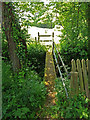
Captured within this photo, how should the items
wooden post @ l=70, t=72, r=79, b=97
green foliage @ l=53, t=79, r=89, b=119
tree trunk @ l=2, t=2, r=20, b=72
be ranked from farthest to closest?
tree trunk @ l=2, t=2, r=20, b=72 < wooden post @ l=70, t=72, r=79, b=97 < green foliage @ l=53, t=79, r=89, b=119

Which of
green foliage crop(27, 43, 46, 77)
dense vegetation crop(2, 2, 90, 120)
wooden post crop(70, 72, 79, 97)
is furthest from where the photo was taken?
green foliage crop(27, 43, 46, 77)

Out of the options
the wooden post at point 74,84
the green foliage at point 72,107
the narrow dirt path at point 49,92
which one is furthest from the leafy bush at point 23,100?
the wooden post at point 74,84

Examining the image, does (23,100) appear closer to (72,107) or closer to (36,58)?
(72,107)

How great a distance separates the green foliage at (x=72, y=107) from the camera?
2.74 m

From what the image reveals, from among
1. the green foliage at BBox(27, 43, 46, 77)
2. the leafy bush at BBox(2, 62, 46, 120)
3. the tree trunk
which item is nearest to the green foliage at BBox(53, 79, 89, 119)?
the leafy bush at BBox(2, 62, 46, 120)

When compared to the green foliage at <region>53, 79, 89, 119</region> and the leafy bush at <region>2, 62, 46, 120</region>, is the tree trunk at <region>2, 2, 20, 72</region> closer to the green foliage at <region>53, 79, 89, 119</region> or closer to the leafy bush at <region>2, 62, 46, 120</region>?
the leafy bush at <region>2, 62, 46, 120</region>

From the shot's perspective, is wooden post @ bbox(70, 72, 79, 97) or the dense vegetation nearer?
wooden post @ bbox(70, 72, 79, 97)

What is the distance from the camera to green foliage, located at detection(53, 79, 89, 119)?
8.98 feet

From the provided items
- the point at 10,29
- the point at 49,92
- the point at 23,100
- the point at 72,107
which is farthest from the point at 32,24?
the point at 72,107

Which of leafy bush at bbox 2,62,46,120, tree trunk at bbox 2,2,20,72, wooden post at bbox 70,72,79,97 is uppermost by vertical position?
tree trunk at bbox 2,2,20,72

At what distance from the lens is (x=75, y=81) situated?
A: 2.94 meters

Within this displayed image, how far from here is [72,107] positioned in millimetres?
2820

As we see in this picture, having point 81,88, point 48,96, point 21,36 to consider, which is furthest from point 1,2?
point 81,88

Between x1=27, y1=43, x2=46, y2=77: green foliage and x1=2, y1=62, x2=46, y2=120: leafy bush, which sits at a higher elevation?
x1=27, y1=43, x2=46, y2=77: green foliage
